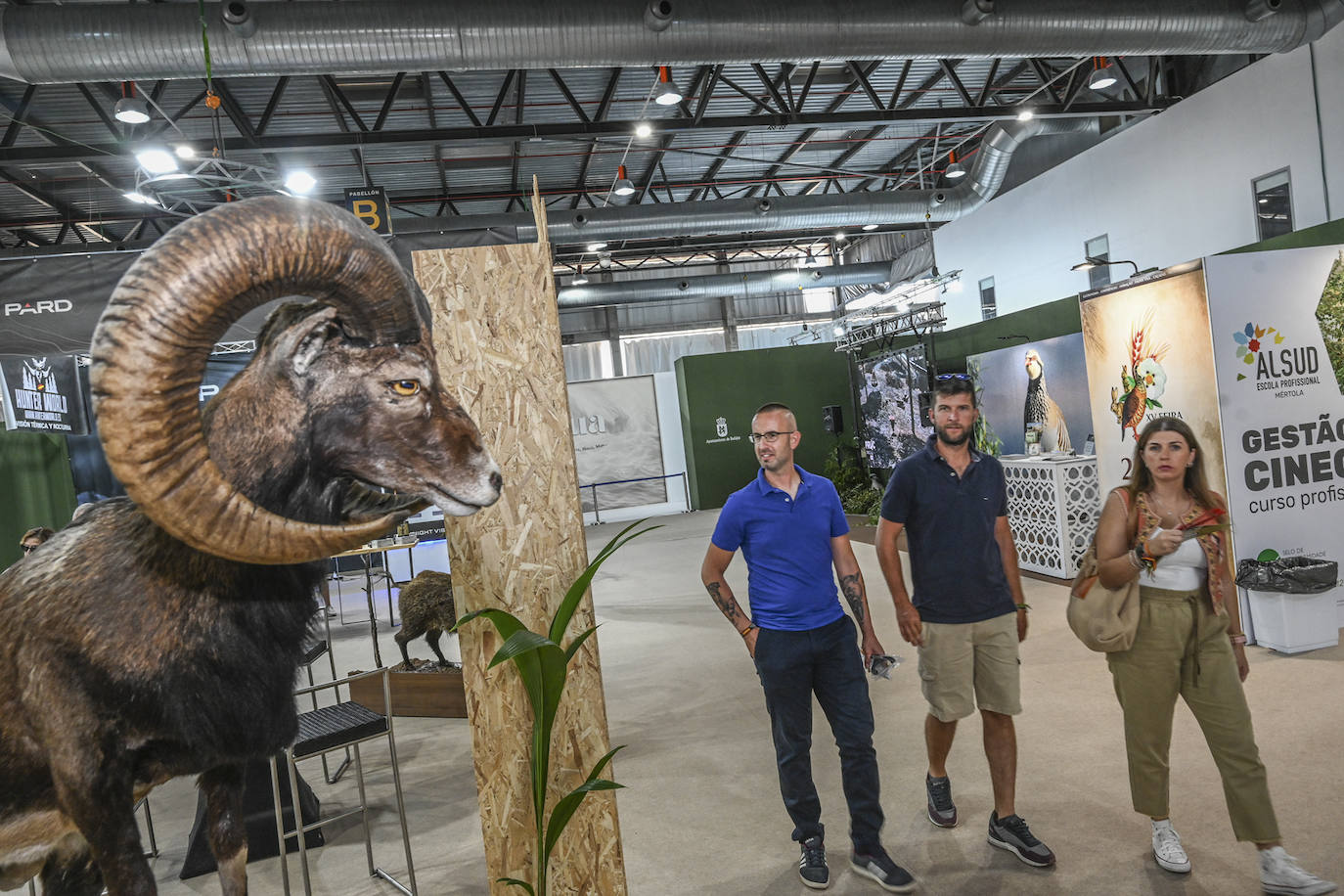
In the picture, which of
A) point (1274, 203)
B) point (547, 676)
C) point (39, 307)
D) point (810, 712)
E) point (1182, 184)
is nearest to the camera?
point (547, 676)

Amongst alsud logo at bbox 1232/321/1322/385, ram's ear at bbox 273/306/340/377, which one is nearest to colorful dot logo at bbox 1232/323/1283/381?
alsud logo at bbox 1232/321/1322/385

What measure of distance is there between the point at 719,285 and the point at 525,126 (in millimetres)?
9557

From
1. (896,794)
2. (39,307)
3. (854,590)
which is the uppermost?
(39,307)

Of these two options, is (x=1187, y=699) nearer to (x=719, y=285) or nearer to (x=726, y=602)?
(x=726, y=602)

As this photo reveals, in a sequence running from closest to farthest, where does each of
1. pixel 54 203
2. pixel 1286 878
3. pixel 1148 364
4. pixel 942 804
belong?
pixel 1286 878 → pixel 942 804 → pixel 1148 364 → pixel 54 203

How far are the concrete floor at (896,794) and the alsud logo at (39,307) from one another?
2922mm

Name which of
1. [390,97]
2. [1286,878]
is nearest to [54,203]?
[390,97]

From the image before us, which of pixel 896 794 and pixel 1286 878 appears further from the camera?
pixel 896 794

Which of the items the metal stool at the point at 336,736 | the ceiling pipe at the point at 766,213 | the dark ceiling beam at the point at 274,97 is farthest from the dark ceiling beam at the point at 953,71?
the metal stool at the point at 336,736

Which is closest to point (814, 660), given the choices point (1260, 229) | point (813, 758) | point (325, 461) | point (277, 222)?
point (813, 758)

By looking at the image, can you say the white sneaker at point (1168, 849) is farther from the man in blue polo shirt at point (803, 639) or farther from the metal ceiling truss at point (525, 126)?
the metal ceiling truss at point (525, 126)

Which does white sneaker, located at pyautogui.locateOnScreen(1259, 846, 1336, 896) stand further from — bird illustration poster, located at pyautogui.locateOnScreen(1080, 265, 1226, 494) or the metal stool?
the metal stool

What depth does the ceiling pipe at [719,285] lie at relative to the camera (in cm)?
1723

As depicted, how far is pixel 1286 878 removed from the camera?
8.74ft
